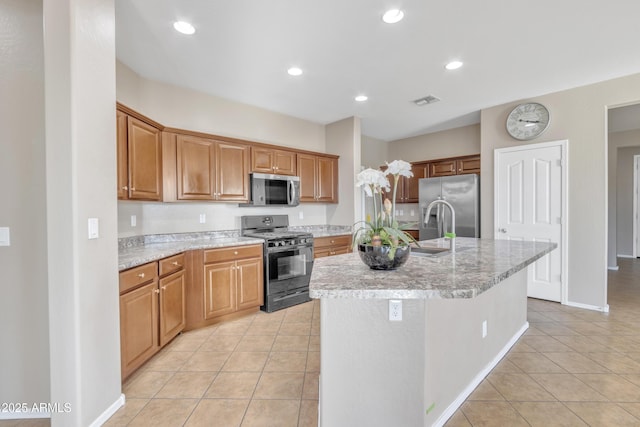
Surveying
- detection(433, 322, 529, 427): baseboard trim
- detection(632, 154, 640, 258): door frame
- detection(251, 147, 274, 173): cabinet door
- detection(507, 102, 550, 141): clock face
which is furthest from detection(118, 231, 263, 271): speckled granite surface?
detection(632, 154, 640, 258): door frame

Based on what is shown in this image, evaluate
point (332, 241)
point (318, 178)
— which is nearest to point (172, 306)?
point (332, 241)

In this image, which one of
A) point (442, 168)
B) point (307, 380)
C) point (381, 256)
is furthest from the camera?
point (442, 168)

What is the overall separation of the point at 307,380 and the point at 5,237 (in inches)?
82.8

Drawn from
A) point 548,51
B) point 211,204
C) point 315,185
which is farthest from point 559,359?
point 211,204

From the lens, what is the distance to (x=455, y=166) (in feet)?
15.3

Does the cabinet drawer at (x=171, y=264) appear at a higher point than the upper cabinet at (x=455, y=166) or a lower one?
→ lower

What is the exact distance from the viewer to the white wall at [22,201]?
64.4 inches

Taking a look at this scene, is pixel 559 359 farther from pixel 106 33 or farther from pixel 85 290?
pixel 106 33

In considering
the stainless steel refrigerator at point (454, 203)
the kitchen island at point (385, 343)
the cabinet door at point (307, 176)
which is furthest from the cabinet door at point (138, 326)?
the stainless steel refrigerator at point (454, 203)

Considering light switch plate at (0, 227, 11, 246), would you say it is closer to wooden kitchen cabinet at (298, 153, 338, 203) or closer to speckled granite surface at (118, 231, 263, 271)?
speckled granite surface at (118, 231, 263, 271)

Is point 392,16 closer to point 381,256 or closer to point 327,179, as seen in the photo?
point 381,256

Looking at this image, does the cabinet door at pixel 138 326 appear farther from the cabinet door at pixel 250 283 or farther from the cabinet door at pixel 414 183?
the cabinet door at pixel 414 183

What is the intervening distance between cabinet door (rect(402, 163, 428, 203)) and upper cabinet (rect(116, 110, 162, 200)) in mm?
4097

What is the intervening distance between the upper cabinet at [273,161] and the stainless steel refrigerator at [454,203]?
219 cm
